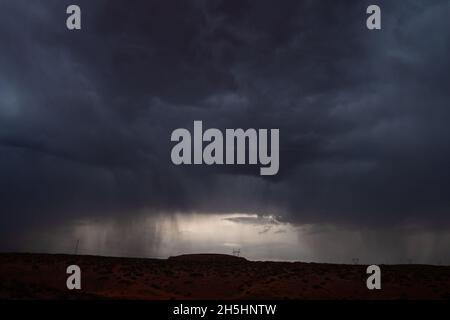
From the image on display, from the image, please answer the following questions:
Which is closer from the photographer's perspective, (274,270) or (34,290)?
(34,290)

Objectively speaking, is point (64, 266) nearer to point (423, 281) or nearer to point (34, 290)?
point (34, 290)

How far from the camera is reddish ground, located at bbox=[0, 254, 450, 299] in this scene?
1676 inches

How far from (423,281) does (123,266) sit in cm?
3381

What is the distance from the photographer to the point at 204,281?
47656 mm

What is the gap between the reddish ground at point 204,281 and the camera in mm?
42562

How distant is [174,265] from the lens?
183ft

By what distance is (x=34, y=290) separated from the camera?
127 ft
